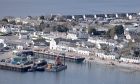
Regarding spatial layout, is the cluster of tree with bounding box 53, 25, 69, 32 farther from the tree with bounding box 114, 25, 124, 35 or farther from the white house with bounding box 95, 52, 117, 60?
the white house with bounding box 95, 52, 117, 60

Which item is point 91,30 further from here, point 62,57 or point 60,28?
point 62,57

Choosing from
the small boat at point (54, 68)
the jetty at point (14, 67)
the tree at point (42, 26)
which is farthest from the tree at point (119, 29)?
the jetty at point (14, 67)

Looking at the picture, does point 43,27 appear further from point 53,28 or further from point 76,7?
point 76,7

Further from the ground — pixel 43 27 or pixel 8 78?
pixel 43 27

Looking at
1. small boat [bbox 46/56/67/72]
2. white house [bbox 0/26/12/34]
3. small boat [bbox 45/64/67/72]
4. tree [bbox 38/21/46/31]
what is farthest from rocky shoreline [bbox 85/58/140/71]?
tree [bbox 38/21/46/31]

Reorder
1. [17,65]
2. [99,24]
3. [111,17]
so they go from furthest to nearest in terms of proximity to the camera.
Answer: [111,17] < [99,24] < [17,65]

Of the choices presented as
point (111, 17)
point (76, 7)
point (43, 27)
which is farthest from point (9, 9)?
point (43, 27)

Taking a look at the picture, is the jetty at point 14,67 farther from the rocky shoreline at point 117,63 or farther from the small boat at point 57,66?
the rocky shoreline at point 117,63

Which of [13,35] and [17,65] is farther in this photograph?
[13,35]
